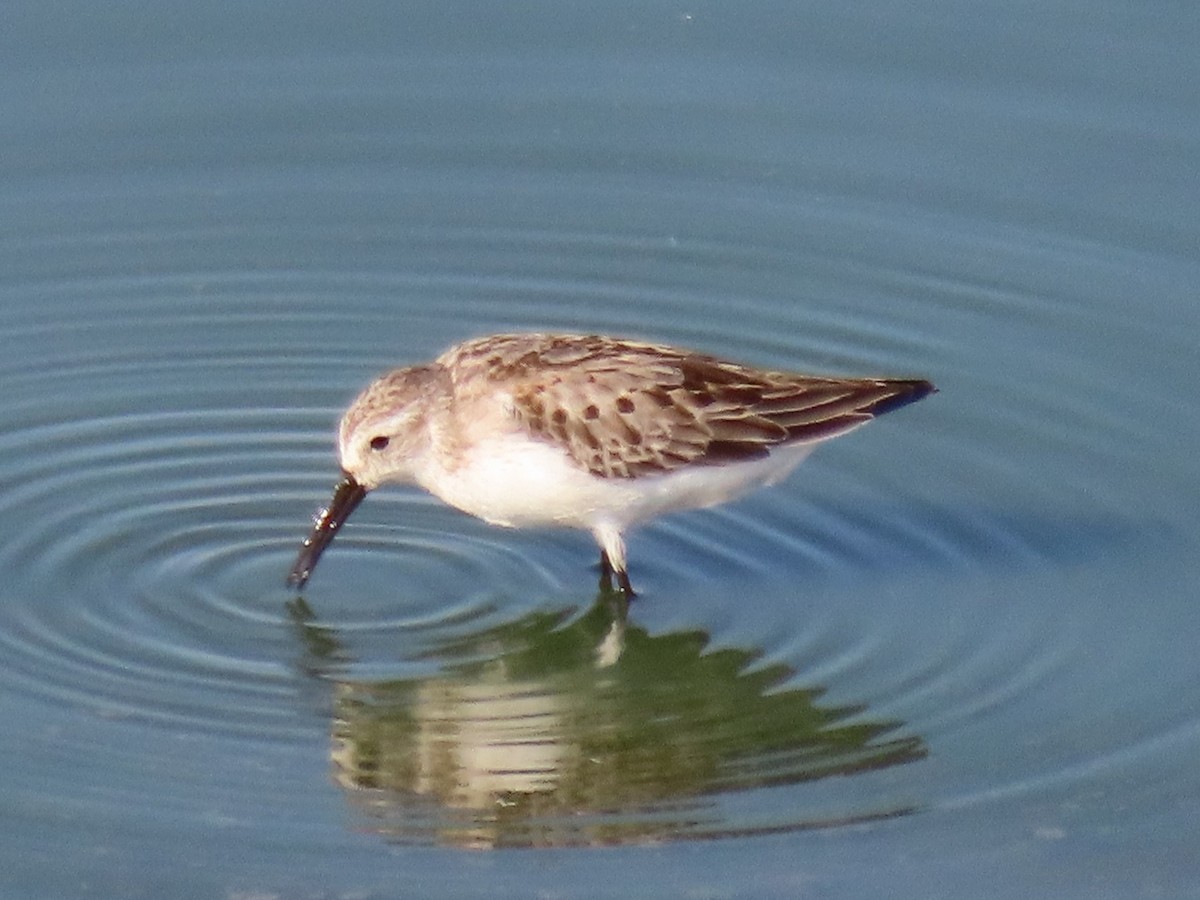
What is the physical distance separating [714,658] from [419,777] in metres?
1.58

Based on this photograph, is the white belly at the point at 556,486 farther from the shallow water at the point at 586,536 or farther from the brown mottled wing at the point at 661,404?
the shallow water at the point at 586,536

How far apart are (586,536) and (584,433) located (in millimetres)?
1122

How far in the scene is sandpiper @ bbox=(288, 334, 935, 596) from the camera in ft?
39.5

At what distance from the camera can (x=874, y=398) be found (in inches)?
484

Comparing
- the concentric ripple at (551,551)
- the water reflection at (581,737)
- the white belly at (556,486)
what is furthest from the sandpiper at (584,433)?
the water reflection at (581,737)

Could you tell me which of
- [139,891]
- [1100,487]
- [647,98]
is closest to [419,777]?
[139,891]

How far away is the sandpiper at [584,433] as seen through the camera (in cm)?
1205

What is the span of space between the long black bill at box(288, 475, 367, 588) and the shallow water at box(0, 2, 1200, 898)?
0.17 meters

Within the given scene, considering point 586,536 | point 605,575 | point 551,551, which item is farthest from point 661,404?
point 586,536

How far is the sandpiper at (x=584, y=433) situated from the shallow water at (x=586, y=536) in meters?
0.38

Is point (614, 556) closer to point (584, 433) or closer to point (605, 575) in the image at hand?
point (605, 575)

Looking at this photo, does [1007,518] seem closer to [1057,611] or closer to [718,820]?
[1057,611]

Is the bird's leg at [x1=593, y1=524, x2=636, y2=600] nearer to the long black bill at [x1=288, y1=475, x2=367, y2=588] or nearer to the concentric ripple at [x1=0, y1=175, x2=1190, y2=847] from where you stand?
the concentric ripple at [x1=0, y1=175, x2=1190, y2=847]

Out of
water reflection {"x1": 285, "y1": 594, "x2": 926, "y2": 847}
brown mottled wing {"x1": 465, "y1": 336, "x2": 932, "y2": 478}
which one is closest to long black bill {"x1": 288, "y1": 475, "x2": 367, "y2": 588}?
water reflection {"x1": 285, "y1": 594, "x2": 926, "y2": 847}
